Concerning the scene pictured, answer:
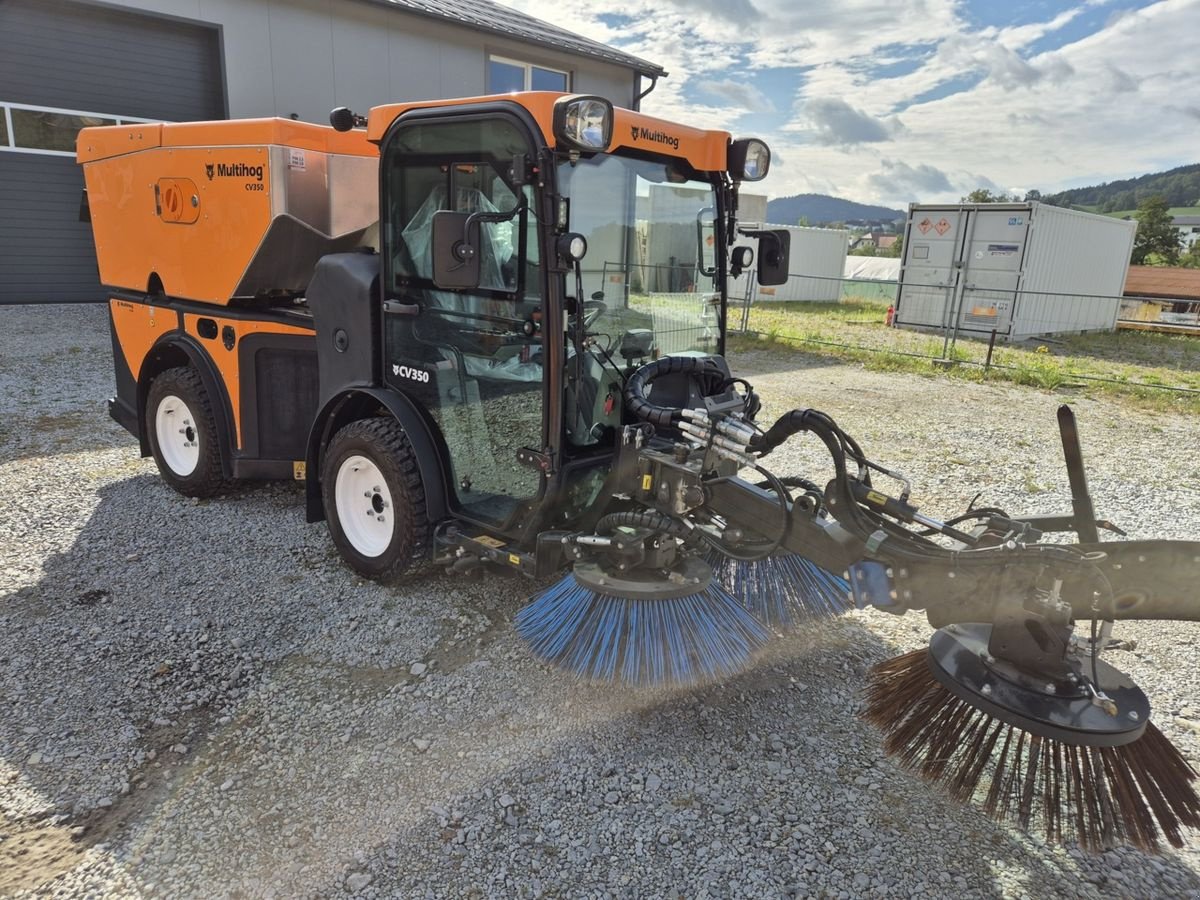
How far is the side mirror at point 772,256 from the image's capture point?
4023 mm

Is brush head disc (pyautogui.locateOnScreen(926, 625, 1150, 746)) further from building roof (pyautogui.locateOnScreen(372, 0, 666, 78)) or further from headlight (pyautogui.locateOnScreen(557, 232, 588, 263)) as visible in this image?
building roof (pyautogui.locateOnScreen(372, 0, 666, 78))

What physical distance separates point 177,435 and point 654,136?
3.80 metres

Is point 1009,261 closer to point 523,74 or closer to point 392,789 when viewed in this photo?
point 523,74

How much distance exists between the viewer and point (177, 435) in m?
5.31

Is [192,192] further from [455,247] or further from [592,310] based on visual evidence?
[592,310]

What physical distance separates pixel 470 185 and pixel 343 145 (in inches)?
60.4

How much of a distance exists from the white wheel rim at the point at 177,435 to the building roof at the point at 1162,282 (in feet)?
113

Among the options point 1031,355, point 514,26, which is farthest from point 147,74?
point 1031,355

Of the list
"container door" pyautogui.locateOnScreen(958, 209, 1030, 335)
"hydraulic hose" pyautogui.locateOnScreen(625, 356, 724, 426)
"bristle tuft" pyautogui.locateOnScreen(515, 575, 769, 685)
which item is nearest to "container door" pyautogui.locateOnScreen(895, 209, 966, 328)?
"container door" pyautogui.locateOnScreen(958, 209, 1030, 335)

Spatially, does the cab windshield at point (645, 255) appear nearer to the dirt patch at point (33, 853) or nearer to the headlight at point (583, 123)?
the headlight at point (583, 123)

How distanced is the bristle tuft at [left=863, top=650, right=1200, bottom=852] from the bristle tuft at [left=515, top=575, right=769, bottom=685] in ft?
2.14

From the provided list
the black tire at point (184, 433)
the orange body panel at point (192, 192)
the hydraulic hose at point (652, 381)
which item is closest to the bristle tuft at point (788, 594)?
the hydraulic hose at point (652, 381)

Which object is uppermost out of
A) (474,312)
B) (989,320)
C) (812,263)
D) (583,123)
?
(583,123)

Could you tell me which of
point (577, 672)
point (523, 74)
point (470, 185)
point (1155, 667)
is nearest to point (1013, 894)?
point (577, 672)
